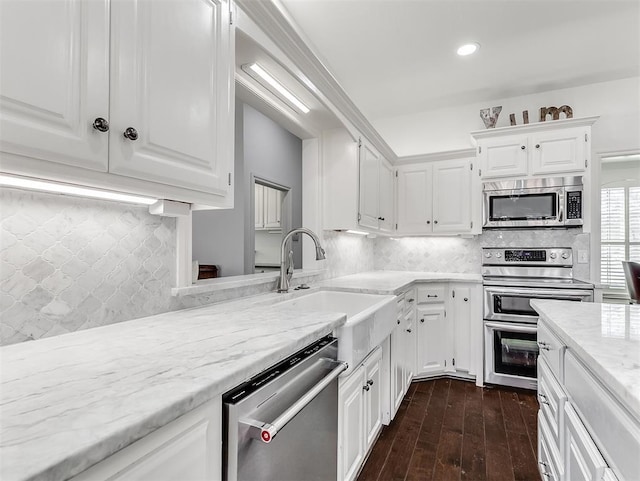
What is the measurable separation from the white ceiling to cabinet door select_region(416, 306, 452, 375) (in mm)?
2242

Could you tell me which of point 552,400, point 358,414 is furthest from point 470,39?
point 358,414

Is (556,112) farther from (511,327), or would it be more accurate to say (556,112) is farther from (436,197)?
(511,327)

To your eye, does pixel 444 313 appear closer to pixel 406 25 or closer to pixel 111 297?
pixel 406 25

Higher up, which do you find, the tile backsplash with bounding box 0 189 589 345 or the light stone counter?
the tile backsplash with bounding box 0 189 589 345

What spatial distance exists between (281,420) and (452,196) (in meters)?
3.24

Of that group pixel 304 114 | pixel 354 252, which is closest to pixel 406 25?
pixel 304 114

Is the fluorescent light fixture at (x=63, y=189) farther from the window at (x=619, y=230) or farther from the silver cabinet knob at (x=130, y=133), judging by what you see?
the window at (x=619, y=230)

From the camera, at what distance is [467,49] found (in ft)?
8.88

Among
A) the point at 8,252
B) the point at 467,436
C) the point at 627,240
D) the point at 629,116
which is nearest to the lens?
the point at 8,252

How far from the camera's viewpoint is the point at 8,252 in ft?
3.02

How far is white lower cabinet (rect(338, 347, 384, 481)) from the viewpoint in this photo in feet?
4.80

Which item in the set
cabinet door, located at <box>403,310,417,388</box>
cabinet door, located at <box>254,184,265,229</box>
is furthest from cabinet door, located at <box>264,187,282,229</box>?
cabinet door, located at <box>403,310,417,388</box>

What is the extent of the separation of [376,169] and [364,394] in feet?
6.95

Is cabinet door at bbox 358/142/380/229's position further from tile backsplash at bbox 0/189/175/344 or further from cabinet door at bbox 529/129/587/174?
tile backsplash at bbox 0/189/175/344
